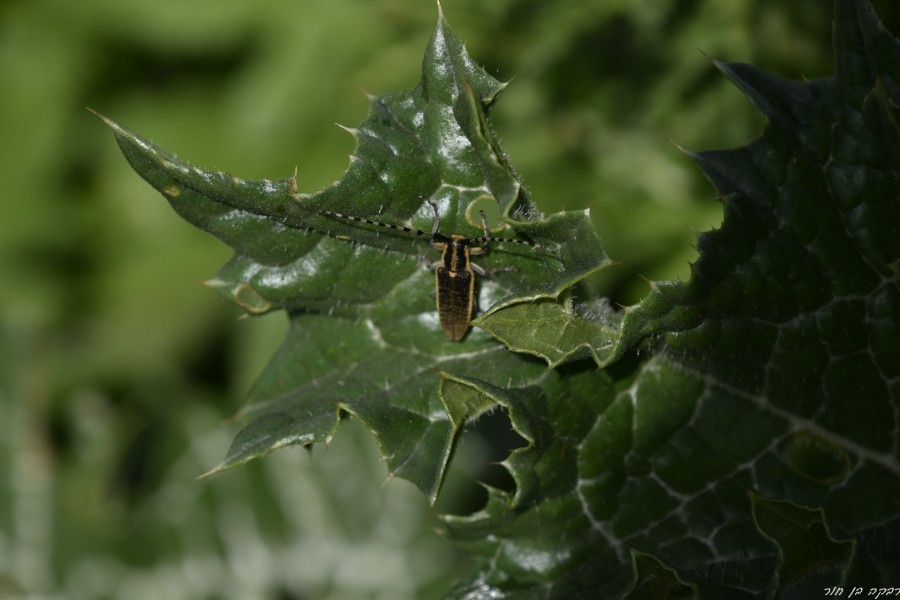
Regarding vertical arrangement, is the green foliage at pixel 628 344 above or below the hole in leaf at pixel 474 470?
above

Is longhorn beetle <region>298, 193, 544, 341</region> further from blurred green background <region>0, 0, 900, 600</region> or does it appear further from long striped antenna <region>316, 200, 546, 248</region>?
blurred green background <region>0, 0, 900, 600</region>

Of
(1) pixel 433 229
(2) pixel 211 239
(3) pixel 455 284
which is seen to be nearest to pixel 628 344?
(3) pixel 455 284

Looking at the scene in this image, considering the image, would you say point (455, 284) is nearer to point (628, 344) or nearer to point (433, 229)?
point (433, 229)

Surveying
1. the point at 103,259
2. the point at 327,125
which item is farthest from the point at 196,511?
the point at 327,125

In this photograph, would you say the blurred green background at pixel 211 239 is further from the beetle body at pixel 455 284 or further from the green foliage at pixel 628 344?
the beetle body at pixel 455 284

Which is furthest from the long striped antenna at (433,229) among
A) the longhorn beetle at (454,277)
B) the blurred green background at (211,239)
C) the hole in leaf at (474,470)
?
the hole in leaf at (474,470)

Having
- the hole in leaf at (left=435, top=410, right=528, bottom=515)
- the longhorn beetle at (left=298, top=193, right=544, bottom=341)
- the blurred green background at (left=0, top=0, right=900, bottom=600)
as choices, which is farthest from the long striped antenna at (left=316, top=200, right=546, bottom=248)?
the hole in leaf at (left=435, top=410, right=528, bottom=515)
